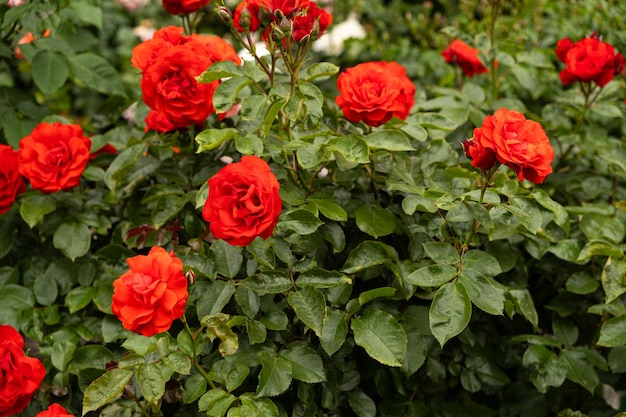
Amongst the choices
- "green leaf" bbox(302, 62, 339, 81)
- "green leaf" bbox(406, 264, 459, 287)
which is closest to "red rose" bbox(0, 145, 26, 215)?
"green leaf" bbox(302, 62, 339, 81)

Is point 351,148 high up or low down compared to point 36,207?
up

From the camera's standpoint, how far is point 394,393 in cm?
149

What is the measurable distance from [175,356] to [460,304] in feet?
1.61

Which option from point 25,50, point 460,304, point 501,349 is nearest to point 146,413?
point 460,304

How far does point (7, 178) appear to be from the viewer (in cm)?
152

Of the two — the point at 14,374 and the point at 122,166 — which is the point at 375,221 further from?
the point at 14,374

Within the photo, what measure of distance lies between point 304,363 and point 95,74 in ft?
3.88

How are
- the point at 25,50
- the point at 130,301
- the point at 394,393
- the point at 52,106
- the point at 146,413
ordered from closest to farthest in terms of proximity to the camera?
the point at 130,301 < the point at 146,413 < the point at 394,393 < the point at 25,50 < the point at 52,106

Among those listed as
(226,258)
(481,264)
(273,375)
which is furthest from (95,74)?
(481,264)

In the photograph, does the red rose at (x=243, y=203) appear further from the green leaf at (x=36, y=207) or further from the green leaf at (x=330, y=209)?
the green leaf at (x=36, y=207)

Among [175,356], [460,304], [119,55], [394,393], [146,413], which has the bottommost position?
[119,55]

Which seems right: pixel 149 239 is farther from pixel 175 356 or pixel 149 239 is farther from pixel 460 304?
pixel 460 304

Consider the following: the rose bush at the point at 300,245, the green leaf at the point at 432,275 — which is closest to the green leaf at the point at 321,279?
the rose bush at the point at 300,245

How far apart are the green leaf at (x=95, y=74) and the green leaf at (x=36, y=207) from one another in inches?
19.0
